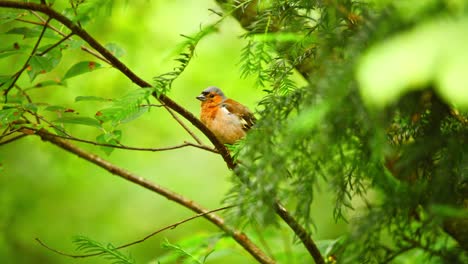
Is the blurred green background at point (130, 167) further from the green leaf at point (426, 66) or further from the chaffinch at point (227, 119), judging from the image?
the green leaf at point (426, 66)

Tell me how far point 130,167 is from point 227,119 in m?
1.98

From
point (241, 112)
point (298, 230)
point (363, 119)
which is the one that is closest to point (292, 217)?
point (298, 230)

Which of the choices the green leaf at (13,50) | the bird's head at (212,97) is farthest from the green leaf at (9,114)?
the bird's head at (212,97)

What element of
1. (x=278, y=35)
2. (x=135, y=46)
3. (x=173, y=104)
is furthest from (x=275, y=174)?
(x=135, y=46)

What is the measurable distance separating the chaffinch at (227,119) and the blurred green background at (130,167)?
1.64 feet

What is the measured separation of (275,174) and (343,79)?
30 cm

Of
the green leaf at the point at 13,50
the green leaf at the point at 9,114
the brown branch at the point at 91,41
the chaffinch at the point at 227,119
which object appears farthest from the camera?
the chaffinch at the point at 227,119

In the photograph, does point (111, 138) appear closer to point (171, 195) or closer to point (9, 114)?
point (9, 114)

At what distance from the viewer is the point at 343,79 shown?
969mm

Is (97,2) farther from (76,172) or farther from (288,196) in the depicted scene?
(76,172)

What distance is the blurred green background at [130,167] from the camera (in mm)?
4469

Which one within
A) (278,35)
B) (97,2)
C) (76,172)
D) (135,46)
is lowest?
(278,35)

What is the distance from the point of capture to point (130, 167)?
Result: 5703 mm

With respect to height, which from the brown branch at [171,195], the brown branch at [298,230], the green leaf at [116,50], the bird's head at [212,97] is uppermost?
the bird's head at [212,97]
